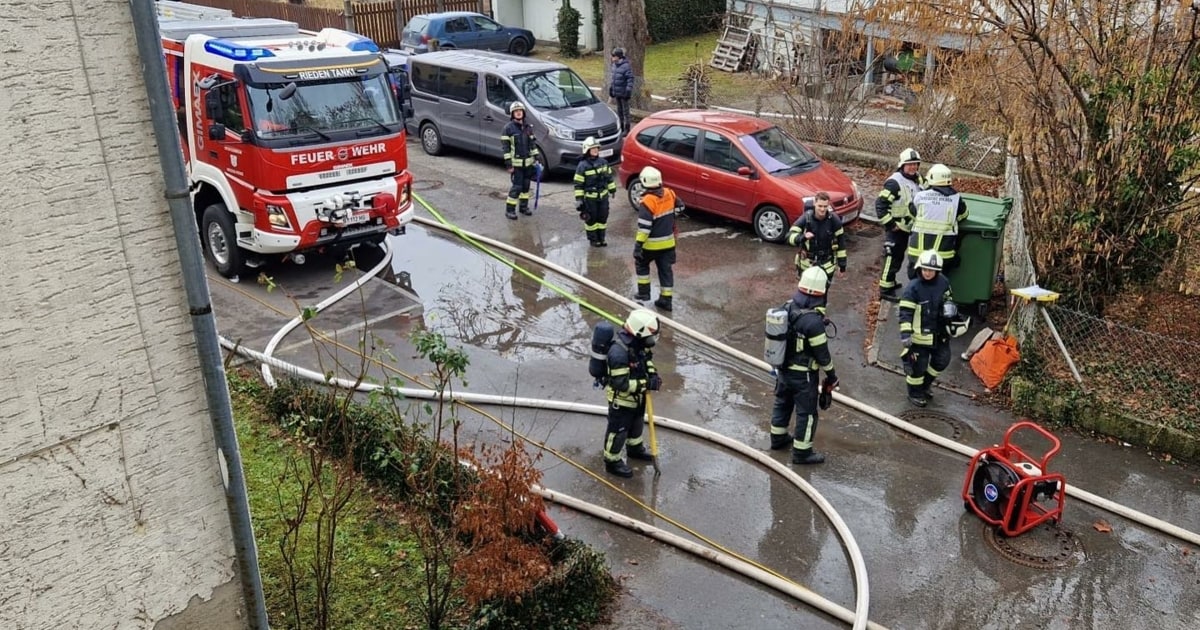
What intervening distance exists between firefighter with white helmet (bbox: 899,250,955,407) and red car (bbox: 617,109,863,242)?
3.90 meters

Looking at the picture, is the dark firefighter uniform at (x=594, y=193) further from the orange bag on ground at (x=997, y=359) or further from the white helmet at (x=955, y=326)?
the orange bag on ground at (x=997, y=359)

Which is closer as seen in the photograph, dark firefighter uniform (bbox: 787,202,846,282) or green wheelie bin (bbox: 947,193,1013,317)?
green wheelie bin (bbox: 947,193,1013,317)

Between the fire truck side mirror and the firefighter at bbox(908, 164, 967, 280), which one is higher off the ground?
the fire truck side mirror

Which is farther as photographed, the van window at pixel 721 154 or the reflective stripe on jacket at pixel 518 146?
the reflective stripe on jacket at pixel 518 146

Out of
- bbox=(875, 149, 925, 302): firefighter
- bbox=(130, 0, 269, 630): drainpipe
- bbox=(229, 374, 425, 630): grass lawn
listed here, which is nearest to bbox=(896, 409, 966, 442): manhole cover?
bbox=(875, 149, 925, 302): firefighter

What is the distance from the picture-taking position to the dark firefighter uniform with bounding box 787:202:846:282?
34.4ft

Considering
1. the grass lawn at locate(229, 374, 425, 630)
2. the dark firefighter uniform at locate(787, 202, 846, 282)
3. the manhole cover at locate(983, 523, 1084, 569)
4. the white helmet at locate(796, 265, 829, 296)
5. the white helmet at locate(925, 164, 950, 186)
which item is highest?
the white helmet at locate(925, 164, 950, 186)

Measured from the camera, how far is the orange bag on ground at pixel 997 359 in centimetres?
924

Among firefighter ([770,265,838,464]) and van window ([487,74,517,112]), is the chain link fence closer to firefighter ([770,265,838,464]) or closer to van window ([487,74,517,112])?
firefighter ([770,265,838,464])

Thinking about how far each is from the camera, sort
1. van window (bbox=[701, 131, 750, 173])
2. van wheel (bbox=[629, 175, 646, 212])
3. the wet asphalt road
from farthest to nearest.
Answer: van wheel (bbox=[629, 175, 646, 212])
van window (bbox=[701, 131, 750, 173])
the wet asphalt road

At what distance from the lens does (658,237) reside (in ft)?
35.7

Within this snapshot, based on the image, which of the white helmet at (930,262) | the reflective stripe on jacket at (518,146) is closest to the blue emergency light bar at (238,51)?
the reflective stripe on jacket at (518,146)

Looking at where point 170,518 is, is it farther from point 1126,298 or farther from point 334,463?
point 1126,298

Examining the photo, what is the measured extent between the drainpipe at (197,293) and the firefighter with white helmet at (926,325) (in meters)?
6.34
